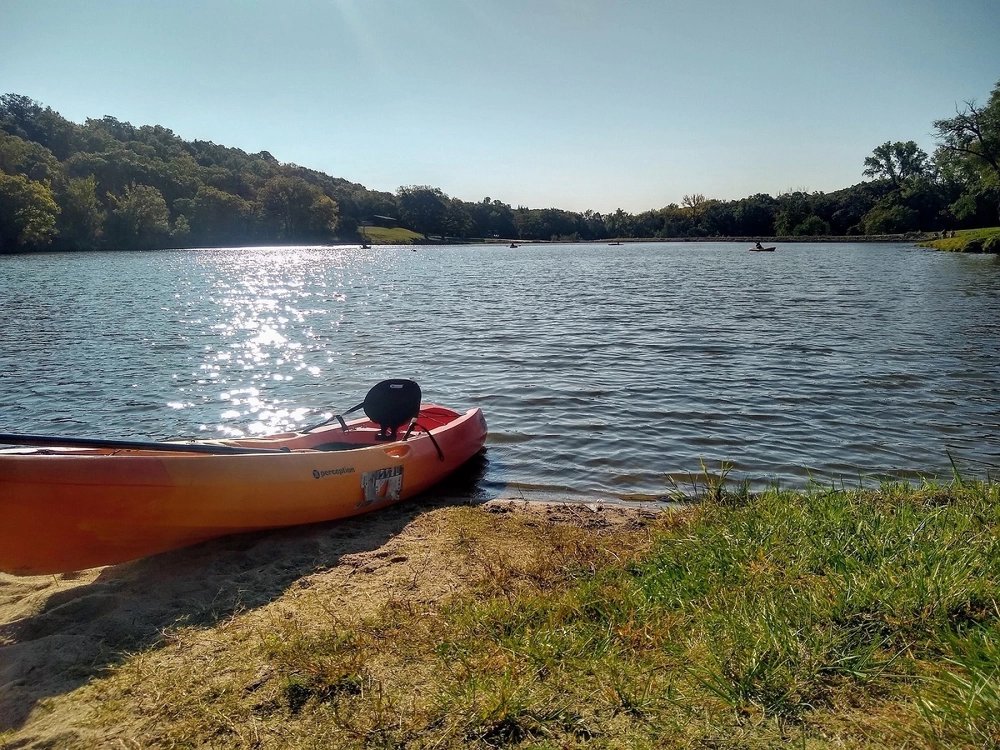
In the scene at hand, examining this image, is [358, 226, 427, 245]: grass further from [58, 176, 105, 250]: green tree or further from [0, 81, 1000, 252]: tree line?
[58, 176, 105, 250]: green tree

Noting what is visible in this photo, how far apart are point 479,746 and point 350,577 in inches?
92.1

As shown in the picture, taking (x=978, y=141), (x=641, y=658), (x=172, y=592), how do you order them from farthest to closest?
(x=978, y=141) → (x=172, y=592) → (x=641, y=658)

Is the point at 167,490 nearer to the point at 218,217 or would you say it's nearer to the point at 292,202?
the point at 218,217

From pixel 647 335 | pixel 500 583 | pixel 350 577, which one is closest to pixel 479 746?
pixel 500 583

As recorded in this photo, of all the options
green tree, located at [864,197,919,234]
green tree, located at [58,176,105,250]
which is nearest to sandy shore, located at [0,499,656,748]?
green tree, located at [58,176,105,250]

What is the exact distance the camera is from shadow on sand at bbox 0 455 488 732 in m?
3.43

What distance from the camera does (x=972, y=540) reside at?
379cm

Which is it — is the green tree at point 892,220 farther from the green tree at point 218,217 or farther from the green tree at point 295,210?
the green tree at point 218,217

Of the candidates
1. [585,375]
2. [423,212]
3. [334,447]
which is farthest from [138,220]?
[334,447]

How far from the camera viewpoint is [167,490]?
4922 millimetres

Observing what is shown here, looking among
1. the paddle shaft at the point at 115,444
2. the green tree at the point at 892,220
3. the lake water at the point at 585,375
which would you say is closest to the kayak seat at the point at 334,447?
the paddle shaft at the point at 115,444

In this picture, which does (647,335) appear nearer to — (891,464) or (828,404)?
(828,404)

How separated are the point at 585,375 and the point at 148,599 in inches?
364

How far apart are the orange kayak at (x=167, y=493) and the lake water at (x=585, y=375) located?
160 centimetres
